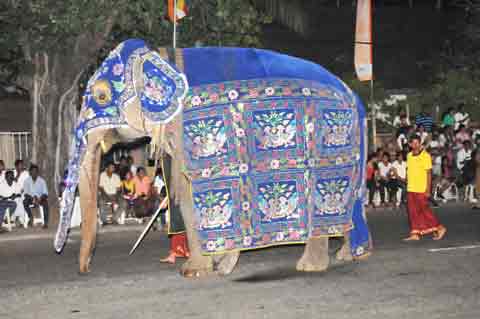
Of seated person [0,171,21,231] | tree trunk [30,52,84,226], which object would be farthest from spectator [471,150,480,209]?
seated person [0,171,21,231]

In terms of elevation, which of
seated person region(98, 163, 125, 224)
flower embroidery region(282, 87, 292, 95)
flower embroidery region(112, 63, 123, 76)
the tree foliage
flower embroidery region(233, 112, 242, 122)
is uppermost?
the tree foliage

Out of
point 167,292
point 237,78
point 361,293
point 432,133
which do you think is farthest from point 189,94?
point 432,133

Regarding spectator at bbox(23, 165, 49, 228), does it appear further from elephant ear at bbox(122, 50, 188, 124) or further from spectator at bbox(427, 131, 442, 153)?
spectator at bbox(427, 131, 442, 153)

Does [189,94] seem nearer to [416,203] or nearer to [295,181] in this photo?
[295,181]

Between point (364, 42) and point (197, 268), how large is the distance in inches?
514

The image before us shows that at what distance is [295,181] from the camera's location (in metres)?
9.89

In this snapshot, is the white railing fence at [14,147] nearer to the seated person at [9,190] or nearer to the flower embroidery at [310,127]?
the seated person at [9,190]

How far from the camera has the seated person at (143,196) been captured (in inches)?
645

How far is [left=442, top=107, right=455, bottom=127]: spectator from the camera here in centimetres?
2272

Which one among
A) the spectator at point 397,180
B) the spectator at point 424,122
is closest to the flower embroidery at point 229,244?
the spectator at point 397,180

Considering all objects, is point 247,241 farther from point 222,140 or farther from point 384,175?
point 384,175

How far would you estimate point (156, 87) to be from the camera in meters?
9.56

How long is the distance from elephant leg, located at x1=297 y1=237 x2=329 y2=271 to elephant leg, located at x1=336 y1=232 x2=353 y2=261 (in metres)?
0.49

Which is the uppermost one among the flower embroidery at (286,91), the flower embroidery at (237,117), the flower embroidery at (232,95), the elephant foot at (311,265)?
the flower embroidery at (286,91)
